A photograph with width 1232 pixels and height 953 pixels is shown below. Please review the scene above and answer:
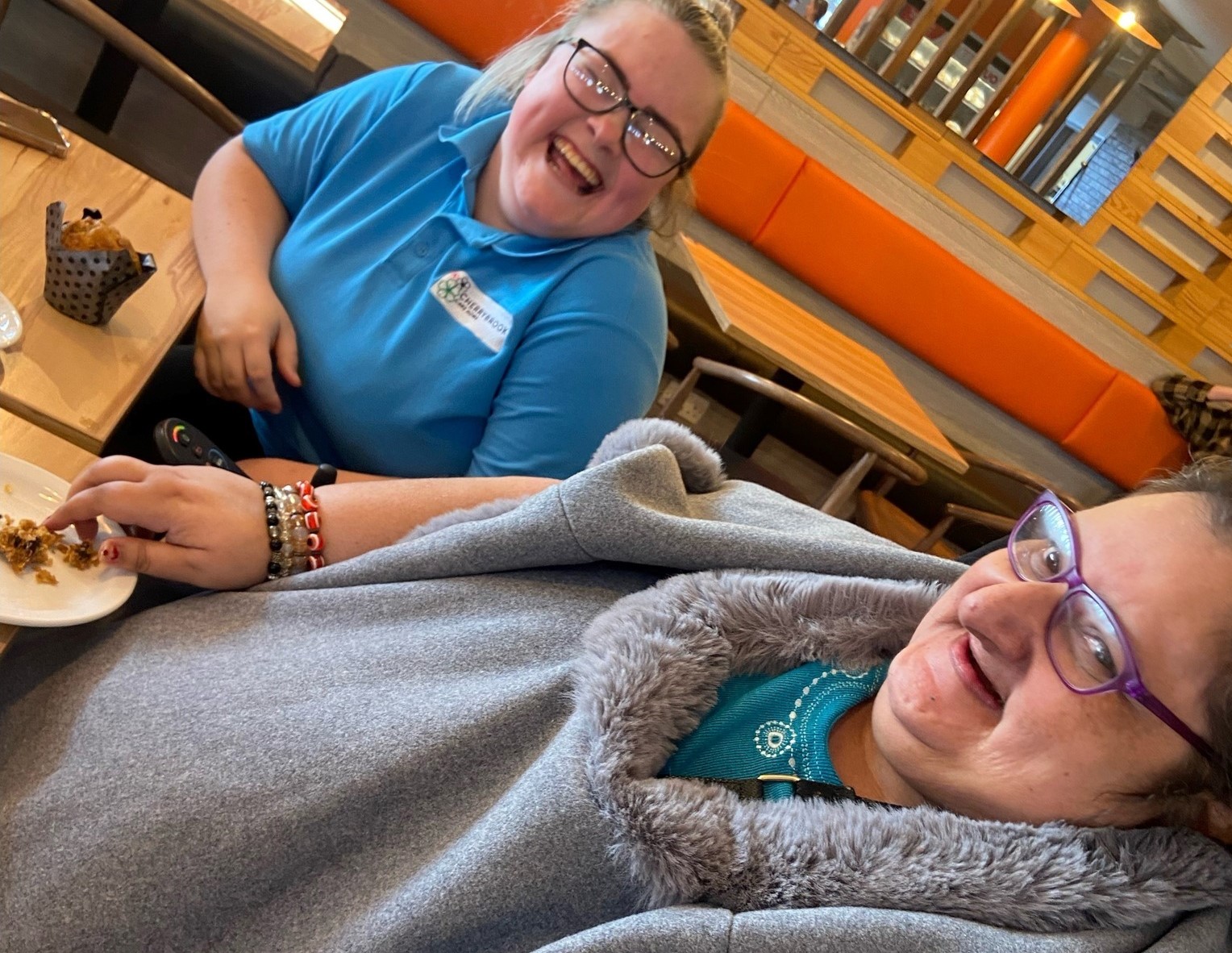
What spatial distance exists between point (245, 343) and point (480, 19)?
3.10 metres

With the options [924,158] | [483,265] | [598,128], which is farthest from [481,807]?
[924,158]

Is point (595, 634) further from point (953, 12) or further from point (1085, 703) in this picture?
point (953, 12)

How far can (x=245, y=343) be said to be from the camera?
1.32 m

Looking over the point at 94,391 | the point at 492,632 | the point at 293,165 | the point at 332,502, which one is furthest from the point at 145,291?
the point at 492,632

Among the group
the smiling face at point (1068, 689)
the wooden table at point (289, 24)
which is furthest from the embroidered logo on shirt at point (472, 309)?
the wooden table at point (289, 24)

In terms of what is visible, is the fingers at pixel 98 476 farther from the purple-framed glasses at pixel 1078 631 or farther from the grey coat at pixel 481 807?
the purple-framed glasses at pixel 1078 631

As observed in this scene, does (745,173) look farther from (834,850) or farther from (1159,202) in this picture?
(834,850)

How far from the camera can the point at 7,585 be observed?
80cm

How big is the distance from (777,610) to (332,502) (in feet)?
1.85

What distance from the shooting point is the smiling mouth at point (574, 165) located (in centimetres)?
139

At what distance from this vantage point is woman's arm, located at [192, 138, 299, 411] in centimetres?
133

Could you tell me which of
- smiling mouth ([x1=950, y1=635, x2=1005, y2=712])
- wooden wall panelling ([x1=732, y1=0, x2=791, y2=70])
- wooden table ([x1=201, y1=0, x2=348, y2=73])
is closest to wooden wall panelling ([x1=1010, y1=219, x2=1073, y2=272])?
wooden wall panelling ([x1=732, y1=0, x2=791, y2=70])

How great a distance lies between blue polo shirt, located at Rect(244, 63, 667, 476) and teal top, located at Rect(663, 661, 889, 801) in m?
0.53

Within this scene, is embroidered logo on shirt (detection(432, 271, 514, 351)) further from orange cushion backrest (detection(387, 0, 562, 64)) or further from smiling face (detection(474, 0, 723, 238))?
orange cushion backrest (detection(387, 0, 562, 64))
